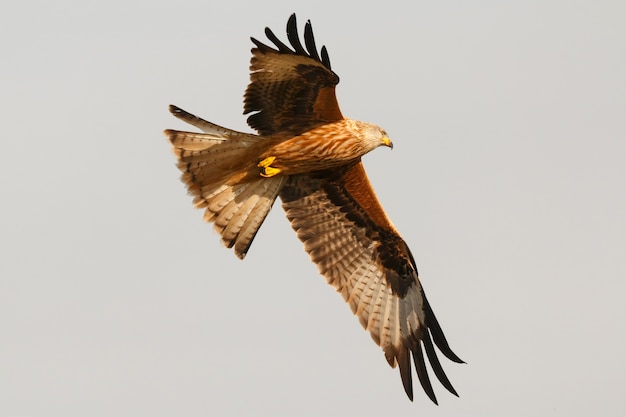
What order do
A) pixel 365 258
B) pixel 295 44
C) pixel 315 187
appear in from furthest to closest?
pixel 365 258 → pixel 315 187 → pixel 295 44

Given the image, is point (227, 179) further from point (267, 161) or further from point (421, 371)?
point (421, 371)

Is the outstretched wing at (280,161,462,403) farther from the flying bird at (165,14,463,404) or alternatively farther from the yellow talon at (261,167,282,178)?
the yellow talon at (261,167,282,178)

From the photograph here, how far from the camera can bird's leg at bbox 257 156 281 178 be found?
12.8m

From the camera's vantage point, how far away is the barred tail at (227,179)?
41.9ft

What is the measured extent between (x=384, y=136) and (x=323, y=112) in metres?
0.80

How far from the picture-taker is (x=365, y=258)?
1401 cm

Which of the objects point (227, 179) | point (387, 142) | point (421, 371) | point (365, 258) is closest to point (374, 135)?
point (387, 142)

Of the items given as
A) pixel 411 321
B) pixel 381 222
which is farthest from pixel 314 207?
pixel 411 321

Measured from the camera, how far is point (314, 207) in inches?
542

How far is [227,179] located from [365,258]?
Answer: 2.01 metres

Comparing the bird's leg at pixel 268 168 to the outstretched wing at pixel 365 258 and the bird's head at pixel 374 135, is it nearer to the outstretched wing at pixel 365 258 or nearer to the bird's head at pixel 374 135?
the outstretched wing at pixel 365 258

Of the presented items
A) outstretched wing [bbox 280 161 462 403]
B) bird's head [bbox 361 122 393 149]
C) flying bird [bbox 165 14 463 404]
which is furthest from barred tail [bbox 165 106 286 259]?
bird's head [bbox 361 122 393 149]

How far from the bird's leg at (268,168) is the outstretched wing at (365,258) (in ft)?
2.40

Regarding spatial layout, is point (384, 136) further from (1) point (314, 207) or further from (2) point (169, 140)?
(2) point (169, 140)
